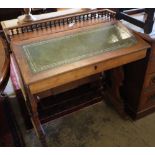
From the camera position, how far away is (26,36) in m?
1.51

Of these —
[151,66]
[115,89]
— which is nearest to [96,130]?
[115,89]

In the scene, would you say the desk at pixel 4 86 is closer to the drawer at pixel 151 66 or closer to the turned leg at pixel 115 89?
the turned leg at pixel 115 89

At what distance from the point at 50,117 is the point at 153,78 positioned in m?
0.99

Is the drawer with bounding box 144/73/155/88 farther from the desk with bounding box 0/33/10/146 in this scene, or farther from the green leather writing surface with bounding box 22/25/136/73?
the desk with bounding box 0/33/10/146

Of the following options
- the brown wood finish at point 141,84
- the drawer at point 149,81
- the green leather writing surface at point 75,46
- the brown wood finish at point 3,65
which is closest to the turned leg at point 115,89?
the brown wood finish at point 141,84

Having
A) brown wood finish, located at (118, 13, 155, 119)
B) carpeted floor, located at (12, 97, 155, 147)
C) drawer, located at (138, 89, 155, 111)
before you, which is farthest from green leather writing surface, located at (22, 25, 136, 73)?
carpeted floor, located at (12, 97, 155, 147)

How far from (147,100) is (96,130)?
53 centimetres

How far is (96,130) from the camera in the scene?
5.84ft

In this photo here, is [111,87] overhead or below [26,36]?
below

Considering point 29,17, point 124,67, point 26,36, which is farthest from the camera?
point 124,67

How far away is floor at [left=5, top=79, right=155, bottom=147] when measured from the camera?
1.68m

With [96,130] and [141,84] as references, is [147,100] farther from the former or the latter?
[96,130]
